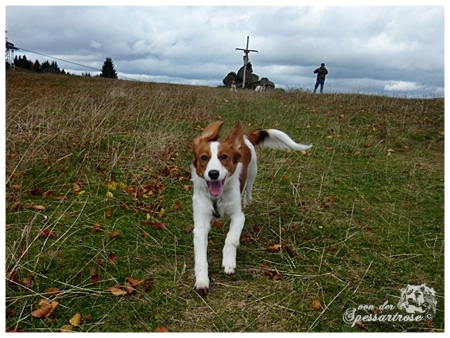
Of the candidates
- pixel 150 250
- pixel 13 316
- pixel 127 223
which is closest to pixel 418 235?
pixel 150 250

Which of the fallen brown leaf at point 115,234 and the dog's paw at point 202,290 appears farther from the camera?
the fallen brown leaf at point 115,234

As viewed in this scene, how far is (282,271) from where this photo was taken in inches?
123

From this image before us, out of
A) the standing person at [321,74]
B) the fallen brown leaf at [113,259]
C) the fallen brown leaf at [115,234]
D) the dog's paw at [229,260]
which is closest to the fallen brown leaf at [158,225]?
the fallen brown leaf at [115,234]

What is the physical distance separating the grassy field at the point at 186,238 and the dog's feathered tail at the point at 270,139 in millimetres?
610

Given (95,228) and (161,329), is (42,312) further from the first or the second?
(95,228)

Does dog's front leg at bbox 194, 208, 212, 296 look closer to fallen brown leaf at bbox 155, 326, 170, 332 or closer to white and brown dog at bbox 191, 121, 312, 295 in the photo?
white and brown dog at bbox 191, 121, 312, 295

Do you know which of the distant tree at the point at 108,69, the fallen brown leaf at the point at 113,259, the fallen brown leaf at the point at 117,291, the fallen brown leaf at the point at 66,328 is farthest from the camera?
the distant tree at the point at 108,69

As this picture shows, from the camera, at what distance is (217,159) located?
321cm

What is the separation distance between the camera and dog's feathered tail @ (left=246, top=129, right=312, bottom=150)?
458 centimetres

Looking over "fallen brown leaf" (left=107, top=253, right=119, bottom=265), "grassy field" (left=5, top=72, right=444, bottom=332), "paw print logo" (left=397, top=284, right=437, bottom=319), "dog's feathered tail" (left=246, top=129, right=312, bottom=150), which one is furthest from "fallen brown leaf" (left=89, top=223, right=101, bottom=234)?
"paw print logo" (left=397, top=284, right=437, bottom=319)

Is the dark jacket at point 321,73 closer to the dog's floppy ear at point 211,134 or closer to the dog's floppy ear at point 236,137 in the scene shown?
the dog's floppy ear at point 211,134

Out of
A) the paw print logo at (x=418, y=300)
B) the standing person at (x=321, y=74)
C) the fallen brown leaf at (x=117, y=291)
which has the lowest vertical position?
the fallen brown leaf at (x=117, y=291)

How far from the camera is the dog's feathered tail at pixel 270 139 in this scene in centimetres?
458

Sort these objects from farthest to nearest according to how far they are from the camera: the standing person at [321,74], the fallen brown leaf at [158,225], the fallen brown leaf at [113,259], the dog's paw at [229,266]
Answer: the standing person at [321,74]
the fallen brown leaf at [158,225]
the fallen brown leaf at [113,259]
the dog's paw at [229,266]
